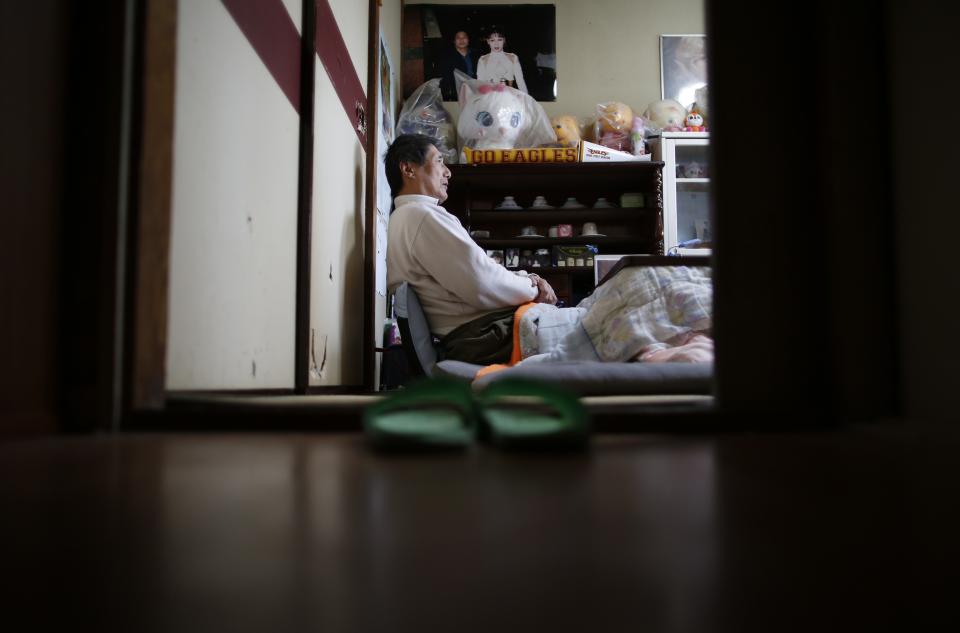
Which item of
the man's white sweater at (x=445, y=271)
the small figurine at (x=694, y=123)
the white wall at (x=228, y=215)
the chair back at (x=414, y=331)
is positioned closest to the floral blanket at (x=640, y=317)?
the man's white sweater at (x=445, y=271)

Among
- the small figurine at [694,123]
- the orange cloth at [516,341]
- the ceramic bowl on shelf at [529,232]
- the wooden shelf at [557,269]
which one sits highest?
the small figurine at [694,123]

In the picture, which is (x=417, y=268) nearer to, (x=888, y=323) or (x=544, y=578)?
(x=888, y=323)

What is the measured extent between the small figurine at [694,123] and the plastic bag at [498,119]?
81cm

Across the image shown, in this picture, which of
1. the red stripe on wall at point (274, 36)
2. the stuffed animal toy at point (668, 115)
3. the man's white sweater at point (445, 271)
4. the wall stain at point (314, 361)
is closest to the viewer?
the red stripe on wall at point (274, 36)

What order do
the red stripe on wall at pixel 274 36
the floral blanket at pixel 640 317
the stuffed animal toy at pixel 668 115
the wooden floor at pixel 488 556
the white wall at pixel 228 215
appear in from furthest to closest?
the stuffed animal toy at pixel 668 115
the floral blanket at pixel 640 317
the red stripe on wall at pixel 274 36
the white wall at pixel 228 215
the wooden floor at pixel 488 556

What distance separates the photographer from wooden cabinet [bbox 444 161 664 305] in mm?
3648

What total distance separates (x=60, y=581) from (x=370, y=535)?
17 centimetres

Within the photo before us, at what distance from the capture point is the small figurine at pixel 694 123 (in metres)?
3.82

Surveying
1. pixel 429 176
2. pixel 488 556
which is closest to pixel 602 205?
pixel 429 176

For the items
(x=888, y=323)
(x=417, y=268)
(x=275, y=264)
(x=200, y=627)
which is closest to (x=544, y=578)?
(x=200, y=627)

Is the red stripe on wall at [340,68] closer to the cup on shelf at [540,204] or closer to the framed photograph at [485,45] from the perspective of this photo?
the cup on shelf at [540,204]

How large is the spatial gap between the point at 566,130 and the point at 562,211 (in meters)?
0.48

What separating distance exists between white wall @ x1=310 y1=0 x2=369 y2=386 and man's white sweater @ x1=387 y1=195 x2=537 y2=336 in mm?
205

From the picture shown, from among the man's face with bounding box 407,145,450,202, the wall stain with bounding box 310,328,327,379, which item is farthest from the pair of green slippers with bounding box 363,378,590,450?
the man's face with bounding box 407,145,450,202
